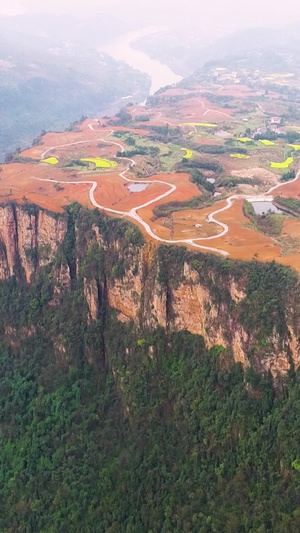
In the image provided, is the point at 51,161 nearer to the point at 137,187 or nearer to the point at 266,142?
the point at 137,187

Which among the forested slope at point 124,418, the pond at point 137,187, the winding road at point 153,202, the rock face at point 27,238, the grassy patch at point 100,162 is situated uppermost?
the winding road at point 153,202

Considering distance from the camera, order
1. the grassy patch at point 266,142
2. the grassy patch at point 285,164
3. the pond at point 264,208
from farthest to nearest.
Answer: the grassy patch at point 266,142 → the grassy patch at point 285,164 → the pond at point 264,208

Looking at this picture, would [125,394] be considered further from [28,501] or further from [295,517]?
[295,517]

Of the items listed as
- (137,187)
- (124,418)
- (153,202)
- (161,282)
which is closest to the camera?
(161,282)

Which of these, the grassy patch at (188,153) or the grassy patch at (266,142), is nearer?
the grassy patch at (188,153)

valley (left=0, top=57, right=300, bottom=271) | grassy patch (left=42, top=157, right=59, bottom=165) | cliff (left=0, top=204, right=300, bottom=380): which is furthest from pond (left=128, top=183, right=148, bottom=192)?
grassy patch (left=42, top=157, right=59, bottom=165)

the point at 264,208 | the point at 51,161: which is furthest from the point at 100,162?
the point at 264,208

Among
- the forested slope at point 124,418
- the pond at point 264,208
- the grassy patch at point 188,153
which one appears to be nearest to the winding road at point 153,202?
the forested slope at point 124,418

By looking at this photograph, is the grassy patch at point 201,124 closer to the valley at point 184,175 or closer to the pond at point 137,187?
the valley at point 184,175
